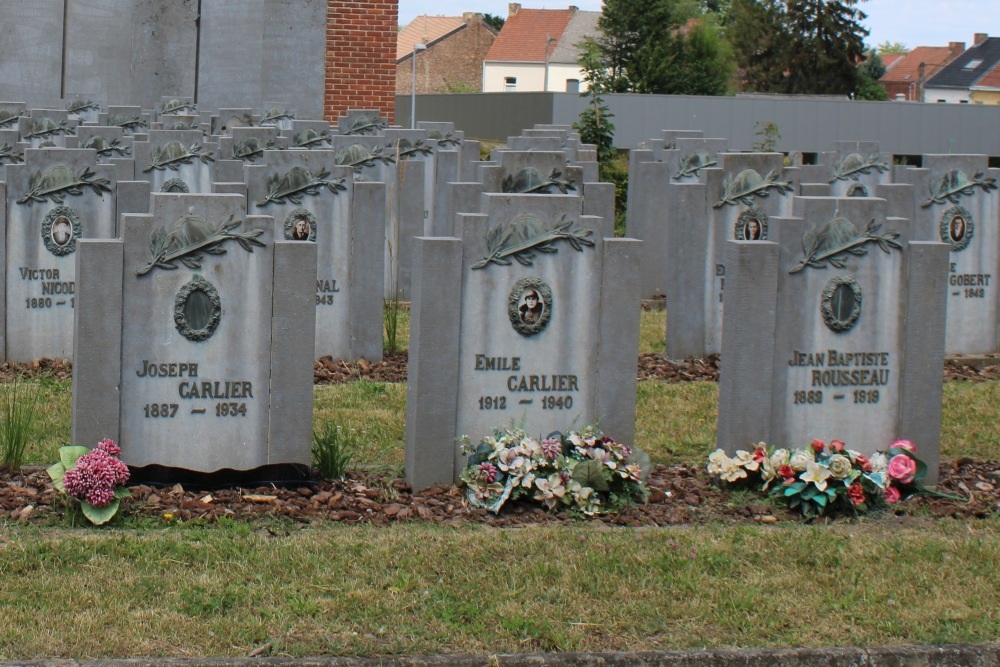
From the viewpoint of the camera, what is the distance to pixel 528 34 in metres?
99.0

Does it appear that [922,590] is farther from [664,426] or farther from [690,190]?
[690,190]

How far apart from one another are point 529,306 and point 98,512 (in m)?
2.45

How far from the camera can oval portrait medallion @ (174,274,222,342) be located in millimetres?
7242

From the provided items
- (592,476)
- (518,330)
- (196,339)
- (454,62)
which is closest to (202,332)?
(196,339)

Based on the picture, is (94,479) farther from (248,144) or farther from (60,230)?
(248,144)

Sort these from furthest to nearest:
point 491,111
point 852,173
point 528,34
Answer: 1. point 528,34
2. point 491,111
3. point 852,173

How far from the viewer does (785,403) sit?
7844 mm

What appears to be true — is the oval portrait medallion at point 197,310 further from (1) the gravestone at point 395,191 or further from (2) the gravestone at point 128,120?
(2) the gravestone at point 128,120

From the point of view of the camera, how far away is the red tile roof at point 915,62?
391 feet

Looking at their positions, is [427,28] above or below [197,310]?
above

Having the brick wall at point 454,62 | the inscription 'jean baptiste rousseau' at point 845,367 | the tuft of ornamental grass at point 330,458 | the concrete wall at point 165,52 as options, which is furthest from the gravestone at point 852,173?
the brick wall at point 454,62

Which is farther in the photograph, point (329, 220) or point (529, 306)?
point (329, 220)

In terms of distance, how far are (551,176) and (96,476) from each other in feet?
→ 20.3

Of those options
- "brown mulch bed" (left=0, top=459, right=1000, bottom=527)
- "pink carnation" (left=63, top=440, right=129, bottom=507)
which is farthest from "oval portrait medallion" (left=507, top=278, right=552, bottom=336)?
"pink carnation" (left=63, top=440, right=129, bottom=507)
